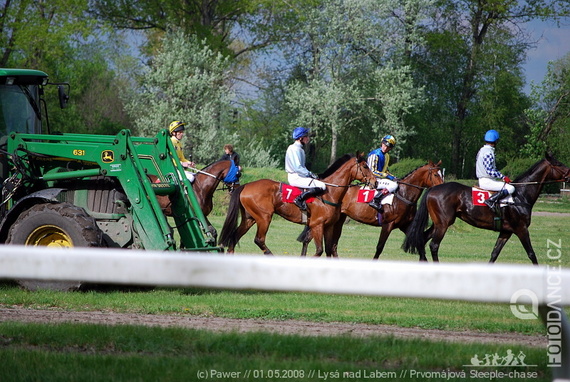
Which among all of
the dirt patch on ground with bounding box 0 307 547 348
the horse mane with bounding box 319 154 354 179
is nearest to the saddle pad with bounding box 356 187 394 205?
the horse mane with bounding box 319 154 354 179

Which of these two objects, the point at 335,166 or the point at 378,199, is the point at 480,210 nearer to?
the point at 378,199

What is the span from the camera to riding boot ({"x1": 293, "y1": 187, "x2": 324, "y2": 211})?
13342mm

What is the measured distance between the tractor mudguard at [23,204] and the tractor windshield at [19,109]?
1328 mm

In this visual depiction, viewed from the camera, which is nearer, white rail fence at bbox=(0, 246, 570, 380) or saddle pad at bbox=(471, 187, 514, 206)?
white rail fence at bbox=(0, 246, 570, 380)

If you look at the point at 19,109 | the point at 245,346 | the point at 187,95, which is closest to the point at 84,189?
the point at 19,109

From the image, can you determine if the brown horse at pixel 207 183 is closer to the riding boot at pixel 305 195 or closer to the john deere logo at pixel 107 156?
the riding boot at pixel 305 195

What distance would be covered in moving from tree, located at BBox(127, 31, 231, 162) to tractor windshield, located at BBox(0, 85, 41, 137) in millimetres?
26260

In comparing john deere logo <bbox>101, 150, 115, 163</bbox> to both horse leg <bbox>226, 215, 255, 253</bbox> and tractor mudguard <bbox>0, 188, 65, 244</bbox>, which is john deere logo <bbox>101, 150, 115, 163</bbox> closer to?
tractor mudguard <bbox>0, 188, 65, 244</bbox>

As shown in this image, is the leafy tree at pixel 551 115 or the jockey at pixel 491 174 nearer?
the jockey at pixel 491 174

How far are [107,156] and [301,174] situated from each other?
4.64 meters

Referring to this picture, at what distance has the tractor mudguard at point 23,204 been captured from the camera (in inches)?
380

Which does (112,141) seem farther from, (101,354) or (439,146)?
(439,146)

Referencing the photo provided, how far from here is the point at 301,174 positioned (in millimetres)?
13477

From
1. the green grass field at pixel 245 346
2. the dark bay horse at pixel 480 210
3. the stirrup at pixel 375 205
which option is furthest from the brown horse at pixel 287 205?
the green grass field at pixel 245 346
